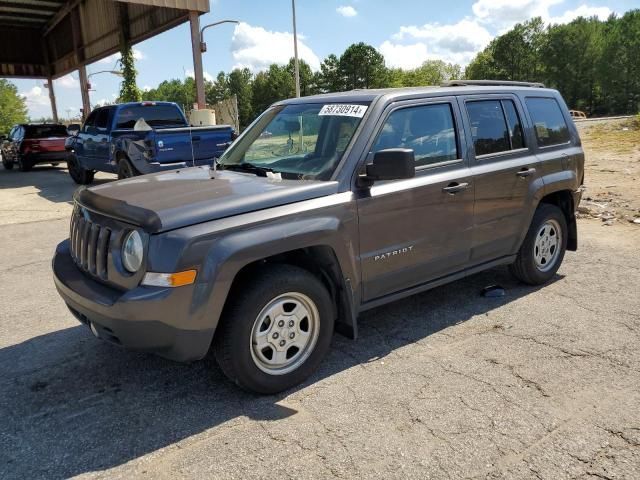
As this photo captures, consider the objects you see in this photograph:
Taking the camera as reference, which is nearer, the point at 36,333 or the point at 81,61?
the point at 36,333

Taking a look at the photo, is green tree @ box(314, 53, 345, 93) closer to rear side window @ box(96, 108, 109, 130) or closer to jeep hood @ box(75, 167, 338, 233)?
rear side window @ box(96, 108, 109, 130)

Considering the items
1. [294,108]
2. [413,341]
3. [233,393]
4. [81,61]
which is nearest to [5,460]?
[233,393]

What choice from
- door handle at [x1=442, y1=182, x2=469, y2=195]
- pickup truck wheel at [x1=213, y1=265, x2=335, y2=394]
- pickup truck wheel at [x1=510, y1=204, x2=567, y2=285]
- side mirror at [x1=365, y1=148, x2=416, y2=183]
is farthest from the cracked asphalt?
side mirror at [x1=365, y1=148, x2=416, y2=183]

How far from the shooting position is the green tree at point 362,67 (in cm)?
8988

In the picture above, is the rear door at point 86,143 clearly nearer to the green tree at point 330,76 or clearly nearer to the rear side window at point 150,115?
the rear side window at point 150,115

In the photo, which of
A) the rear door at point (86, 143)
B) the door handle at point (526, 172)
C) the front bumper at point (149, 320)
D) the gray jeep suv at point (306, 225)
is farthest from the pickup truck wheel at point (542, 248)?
the rear door at point (86, 143)

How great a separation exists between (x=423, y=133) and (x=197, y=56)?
46.8 ft

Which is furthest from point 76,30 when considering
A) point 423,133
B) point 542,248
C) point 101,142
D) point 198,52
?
point 542,248

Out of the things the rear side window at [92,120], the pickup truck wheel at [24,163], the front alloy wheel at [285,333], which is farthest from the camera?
the pickup truck wheel at [24,163]

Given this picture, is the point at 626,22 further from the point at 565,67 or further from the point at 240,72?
the point at 240,72

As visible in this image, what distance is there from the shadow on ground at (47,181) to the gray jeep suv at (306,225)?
9315 millimetres

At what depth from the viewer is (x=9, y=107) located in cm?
7331

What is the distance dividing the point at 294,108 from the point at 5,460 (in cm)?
309

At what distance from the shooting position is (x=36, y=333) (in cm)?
438
